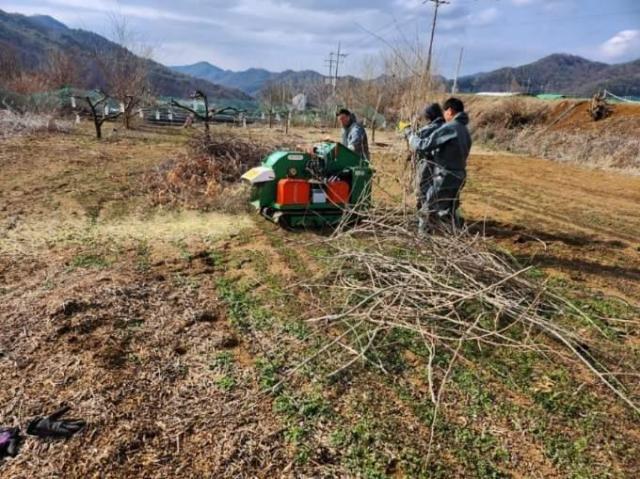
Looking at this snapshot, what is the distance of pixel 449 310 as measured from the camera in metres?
3.25

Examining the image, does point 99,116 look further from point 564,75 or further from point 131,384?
point 564,75

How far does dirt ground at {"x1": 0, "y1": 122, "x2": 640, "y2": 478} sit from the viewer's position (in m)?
2.06

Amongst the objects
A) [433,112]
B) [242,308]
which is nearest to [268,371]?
[242,308]

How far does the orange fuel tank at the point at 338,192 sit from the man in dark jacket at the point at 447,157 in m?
0.93

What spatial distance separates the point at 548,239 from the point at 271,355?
4107 mm

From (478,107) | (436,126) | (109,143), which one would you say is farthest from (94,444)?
(478,107)

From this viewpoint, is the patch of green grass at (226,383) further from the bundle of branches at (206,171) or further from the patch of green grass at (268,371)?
the bundle of branches at (206,171)

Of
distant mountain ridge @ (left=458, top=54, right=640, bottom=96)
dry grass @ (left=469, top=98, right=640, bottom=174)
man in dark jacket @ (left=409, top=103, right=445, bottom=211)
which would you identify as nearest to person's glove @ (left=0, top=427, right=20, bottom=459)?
man in dark jacket @ (left=409, top=103, right=445, bottom=211)

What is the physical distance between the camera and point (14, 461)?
199 cm

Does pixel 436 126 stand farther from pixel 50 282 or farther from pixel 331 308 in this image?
pixel 50 282

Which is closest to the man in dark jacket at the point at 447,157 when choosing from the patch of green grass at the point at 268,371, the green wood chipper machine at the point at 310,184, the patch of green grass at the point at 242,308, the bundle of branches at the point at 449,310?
the green wood chipper machine at the point at 310,184

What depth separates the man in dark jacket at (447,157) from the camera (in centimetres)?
451

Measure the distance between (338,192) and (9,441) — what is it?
3.82m

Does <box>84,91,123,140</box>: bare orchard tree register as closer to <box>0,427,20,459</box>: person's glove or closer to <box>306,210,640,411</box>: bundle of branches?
<box>306,210,640,411</box>: bundle of branches
